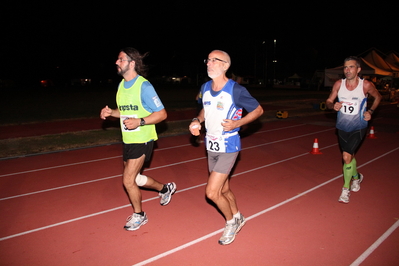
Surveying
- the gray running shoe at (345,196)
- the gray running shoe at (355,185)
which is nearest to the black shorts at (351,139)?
the gray running shoe at (345,196)

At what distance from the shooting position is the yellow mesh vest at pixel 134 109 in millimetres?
4227

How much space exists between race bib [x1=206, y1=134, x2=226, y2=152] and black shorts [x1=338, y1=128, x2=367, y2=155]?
2.75 meters

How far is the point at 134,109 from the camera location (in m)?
4.26

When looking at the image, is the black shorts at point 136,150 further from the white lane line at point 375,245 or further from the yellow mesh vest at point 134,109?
the white lane line at point 375,245

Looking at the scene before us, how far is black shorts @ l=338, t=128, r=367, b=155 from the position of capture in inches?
211

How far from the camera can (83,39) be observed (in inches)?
1741

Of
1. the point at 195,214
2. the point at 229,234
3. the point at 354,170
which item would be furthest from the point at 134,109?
the point at 354,170

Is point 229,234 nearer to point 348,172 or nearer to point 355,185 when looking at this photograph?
point 348,172

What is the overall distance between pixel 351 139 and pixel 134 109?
3.71m

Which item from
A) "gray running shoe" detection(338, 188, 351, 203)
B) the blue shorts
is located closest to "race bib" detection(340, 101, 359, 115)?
"gray running shoe" detection(338, 188, 351, 203)

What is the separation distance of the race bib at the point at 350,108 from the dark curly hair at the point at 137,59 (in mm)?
3435

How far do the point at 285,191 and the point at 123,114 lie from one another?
343 centimetres

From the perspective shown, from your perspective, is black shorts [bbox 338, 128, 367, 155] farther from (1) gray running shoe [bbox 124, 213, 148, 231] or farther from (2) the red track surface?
(1) gray running shoe [bbox 124, 213, 148, 231]

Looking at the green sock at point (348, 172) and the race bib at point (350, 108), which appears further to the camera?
the green sock at point (348, 172)
